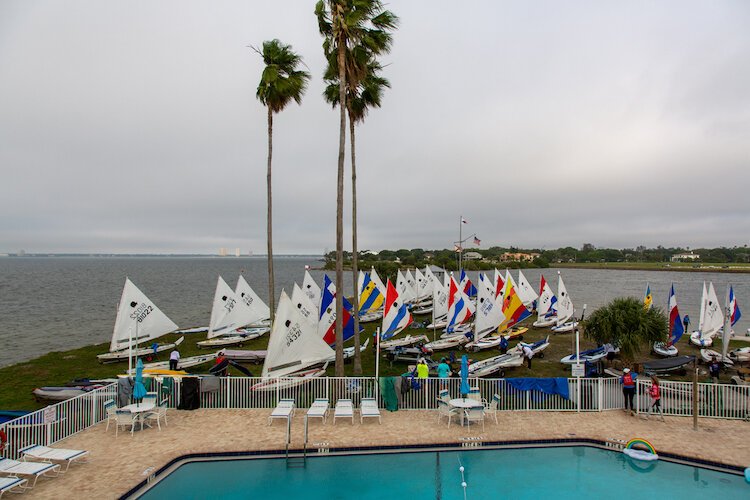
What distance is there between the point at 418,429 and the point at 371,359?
13.1 metres

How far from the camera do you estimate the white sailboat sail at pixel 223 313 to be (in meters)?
28.4

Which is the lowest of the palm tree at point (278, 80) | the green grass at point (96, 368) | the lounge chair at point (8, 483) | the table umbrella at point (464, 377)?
the green grass at point (96, 368)

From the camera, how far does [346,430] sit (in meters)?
12.2

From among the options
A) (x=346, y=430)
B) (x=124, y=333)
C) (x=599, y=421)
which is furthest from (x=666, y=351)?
(x=124, y=333)

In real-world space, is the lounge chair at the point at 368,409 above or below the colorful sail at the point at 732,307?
below

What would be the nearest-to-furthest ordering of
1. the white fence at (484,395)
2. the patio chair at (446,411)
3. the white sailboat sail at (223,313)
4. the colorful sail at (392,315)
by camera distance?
the patio chair at (446,411) → the white fence at (484,395) → the colorful sail at (392,315) → the white sailboat sail at (223,313)

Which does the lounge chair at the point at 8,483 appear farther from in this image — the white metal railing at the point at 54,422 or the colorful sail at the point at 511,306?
the colorful sail at the point at 511,306

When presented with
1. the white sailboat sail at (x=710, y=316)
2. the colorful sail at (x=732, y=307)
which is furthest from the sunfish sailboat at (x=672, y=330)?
the white sailboat sail at (x=710, y=316)

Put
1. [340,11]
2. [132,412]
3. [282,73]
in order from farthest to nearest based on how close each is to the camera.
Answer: [282,73], [340,11], [132,412]

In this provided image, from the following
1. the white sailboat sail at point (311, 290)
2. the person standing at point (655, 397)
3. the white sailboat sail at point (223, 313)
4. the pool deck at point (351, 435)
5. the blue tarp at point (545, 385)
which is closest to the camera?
the pool deck at point (351, 435)

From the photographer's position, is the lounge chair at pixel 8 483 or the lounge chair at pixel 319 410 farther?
the lounge chair at pixel 319 410

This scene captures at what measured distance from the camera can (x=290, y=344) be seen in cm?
1574

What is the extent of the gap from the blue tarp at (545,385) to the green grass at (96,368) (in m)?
7.96

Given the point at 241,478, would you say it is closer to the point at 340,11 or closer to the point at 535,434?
the point at 535,434
